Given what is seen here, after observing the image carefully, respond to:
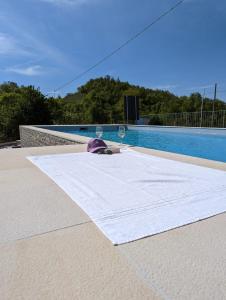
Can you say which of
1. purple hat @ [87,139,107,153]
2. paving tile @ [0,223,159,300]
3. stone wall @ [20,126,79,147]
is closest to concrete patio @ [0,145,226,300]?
paving tile @ [0,223,159,300]

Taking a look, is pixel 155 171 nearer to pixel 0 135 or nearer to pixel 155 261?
pixel 155 261

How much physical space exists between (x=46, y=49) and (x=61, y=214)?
1438 cm

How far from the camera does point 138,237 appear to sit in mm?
1147

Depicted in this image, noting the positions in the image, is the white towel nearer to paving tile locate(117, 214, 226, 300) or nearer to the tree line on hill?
paving tile locate(117, 214, 226, 300)

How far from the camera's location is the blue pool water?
25.3 feet

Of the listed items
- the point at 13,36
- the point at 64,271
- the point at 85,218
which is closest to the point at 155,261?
the point at 64,271

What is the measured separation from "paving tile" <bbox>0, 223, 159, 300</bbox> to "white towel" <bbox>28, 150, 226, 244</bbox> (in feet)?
0.47

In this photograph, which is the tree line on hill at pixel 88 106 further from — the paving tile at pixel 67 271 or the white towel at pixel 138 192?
the paving tile at pixel 67 271

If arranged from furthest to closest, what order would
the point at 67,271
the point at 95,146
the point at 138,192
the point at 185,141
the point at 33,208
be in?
the point at 185,141 → the point at 95,146 → the point at 138,192 → the point at 33,208 → the point at 67,271

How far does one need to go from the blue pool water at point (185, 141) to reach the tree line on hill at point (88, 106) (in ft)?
14.7

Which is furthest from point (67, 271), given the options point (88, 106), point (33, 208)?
point (88, 106)

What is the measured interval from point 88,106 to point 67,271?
20.0 m

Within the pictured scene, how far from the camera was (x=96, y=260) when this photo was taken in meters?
1.00

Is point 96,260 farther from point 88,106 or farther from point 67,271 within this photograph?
point 88,106
